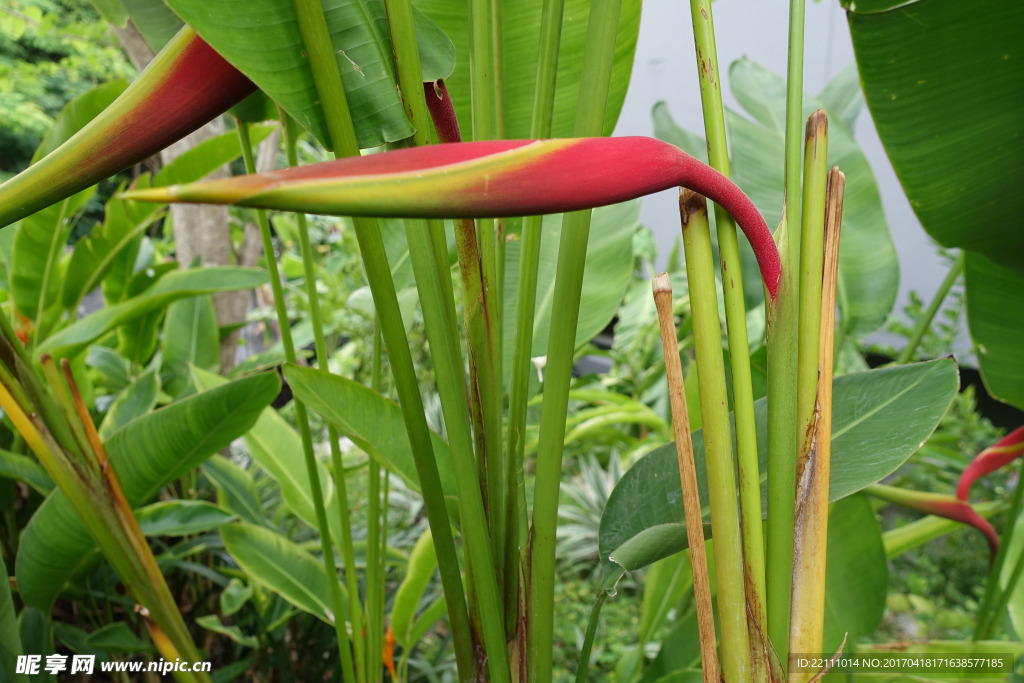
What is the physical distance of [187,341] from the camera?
46.1 inches

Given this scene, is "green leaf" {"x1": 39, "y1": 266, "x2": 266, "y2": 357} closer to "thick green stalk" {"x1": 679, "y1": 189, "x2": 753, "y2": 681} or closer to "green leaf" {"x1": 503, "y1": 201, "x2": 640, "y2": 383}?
"green leaf" {"x1": 503, "y1": 201, "x2": 640, "y2": 383}

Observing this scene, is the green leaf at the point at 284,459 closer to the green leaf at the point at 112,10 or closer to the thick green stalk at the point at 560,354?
the green leaf at the point at 112,10

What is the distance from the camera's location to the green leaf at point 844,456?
32cm

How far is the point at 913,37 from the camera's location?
344 mm

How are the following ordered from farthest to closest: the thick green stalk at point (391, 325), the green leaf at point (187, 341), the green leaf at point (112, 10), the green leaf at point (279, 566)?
1. the green leaf at point (187, 341)
2. the green leaf at point (279, 566)
3. the green leaf at point (112, 10)
4. the thick green stalk at point (391, 325)

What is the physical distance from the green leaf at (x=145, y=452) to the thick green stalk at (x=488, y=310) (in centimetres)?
32

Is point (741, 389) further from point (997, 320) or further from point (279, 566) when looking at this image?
point (279, 566)

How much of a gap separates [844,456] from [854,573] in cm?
31

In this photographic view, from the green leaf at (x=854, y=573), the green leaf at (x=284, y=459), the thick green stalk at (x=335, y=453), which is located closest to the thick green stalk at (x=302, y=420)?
the thick green stalk at (x=335, y=453)

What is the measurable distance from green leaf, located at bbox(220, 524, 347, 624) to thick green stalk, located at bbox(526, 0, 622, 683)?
0.55 m

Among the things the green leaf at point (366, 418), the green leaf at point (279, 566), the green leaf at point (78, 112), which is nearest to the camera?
the green leaf at point (366, 418)

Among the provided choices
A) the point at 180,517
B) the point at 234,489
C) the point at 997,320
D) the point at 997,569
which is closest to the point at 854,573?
the point at 997,569

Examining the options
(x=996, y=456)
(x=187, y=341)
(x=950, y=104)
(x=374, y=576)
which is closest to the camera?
(x=950, y=104)

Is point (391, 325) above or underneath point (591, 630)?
above
